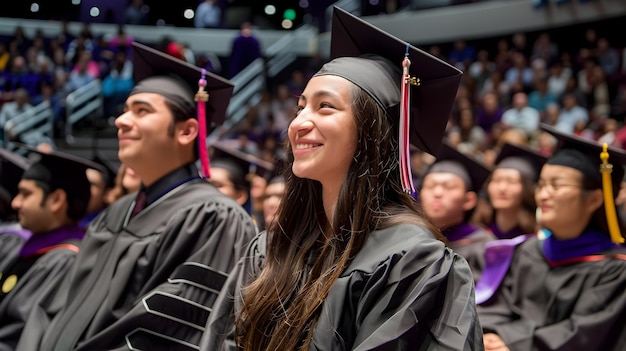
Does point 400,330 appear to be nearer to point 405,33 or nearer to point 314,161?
point 314,161

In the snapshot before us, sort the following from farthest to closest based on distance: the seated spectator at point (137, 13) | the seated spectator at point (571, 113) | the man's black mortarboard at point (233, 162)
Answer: the seated spectator at point (571, 113) < the seated spectator at point (137, 13) < the man's black mortarboard at point (233, 162)

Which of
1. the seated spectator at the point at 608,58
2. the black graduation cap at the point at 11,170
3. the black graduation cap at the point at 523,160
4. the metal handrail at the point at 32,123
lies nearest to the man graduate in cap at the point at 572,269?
the black graduation cap at the point at 523,160

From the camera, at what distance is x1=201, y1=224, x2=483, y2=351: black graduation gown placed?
181 cm

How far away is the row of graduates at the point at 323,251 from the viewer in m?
1.90

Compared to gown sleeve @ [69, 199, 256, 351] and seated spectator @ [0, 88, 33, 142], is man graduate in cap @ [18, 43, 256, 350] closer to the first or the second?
gown sleeve @ [69, 199, 256, 351]

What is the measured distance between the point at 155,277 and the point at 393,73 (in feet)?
4.20

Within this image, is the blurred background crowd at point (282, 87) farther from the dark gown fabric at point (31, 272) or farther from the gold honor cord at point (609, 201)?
the gold honor cord at point (609, 201)

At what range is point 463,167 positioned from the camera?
410cm

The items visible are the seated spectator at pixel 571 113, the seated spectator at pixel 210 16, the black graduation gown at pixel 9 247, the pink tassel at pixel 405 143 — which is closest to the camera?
the pink tassel at pixel 405 143

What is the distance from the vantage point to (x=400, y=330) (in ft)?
5.86

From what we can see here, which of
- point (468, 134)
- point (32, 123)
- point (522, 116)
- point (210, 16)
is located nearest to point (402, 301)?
point (468, 134)

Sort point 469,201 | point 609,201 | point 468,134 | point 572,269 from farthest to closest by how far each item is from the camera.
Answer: point 468,134 < point 469,201 < point 572,269 < point 609,201

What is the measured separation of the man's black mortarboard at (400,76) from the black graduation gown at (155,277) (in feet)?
3.07

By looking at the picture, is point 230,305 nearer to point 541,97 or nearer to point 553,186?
point 553,186
